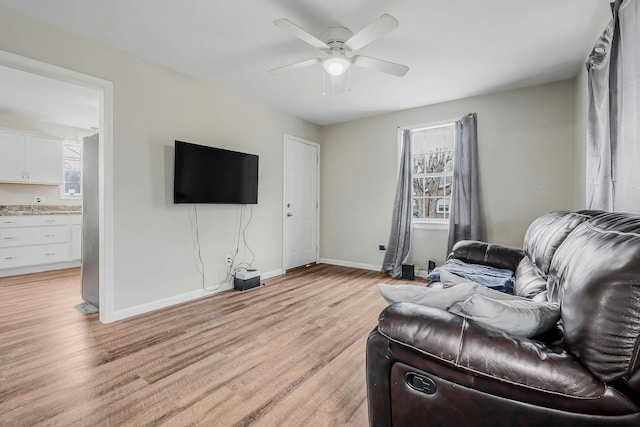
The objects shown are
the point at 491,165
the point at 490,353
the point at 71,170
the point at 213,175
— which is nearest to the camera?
the point at 490,353

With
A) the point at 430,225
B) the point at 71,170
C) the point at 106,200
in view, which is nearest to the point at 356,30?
the point at 106,200

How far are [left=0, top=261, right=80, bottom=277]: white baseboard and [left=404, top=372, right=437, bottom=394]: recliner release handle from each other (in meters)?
5.92

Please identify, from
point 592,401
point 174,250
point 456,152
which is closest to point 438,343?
point 592,401

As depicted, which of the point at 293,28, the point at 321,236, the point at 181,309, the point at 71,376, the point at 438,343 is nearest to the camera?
the point at 438,343

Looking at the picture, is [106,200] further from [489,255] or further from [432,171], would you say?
[432,171]

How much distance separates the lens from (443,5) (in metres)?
2.14

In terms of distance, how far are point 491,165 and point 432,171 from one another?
80 cm

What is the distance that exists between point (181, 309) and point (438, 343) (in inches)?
111

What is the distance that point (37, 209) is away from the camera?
16.0 ft

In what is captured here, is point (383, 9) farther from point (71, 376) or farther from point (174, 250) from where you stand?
point (71, 376)

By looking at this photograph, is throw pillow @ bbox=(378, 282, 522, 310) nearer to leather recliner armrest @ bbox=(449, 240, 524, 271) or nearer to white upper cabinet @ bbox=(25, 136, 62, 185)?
leather recliner armrest @ bbox=(449, 240, 524, 271)

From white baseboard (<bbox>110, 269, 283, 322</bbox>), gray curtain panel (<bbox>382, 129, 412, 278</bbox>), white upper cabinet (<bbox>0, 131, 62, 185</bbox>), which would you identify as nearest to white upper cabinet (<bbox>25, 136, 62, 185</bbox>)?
white upper cabinet (<bbox>0, 131, 62, 185</bbox>)

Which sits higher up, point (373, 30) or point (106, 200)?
point (373, 30)

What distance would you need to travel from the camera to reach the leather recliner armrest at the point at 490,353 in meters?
0.83
